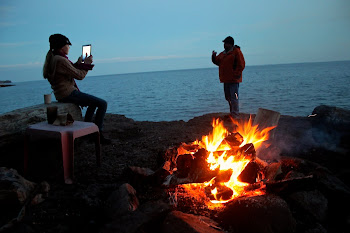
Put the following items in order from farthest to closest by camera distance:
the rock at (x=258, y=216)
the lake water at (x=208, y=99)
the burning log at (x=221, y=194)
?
the lake water at (x=208, y=99) → the burning log at (x=221, y=194) → the rock at (x=258, y=216)

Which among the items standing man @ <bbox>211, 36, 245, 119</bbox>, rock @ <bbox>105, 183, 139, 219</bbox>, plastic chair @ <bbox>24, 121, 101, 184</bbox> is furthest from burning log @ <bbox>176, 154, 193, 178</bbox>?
standing man @ <bbox>211, 36, 245, 119</bbox>

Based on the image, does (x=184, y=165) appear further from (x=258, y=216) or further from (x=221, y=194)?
(x=258, y=216)

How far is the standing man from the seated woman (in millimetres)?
4185

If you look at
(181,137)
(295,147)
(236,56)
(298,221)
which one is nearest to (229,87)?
(236,56)

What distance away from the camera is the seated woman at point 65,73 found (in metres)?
5.44

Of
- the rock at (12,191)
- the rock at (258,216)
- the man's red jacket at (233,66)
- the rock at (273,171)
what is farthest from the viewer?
the man's red jacket at (233,66)

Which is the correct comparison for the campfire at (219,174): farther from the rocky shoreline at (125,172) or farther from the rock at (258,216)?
the rocky shoreline at (125,172)

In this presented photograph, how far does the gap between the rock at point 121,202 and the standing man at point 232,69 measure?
5.77m

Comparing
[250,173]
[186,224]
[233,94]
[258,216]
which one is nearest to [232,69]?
[233,94]

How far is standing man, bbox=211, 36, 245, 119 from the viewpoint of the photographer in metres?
8.26

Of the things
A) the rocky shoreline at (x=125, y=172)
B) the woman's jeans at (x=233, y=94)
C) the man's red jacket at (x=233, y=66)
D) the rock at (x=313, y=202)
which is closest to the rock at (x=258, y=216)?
the rocky shoreline at (x=125, y=172)

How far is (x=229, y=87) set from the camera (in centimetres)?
846

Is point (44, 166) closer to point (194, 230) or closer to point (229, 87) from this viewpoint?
point (194, 230)

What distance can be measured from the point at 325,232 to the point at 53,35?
574cm
